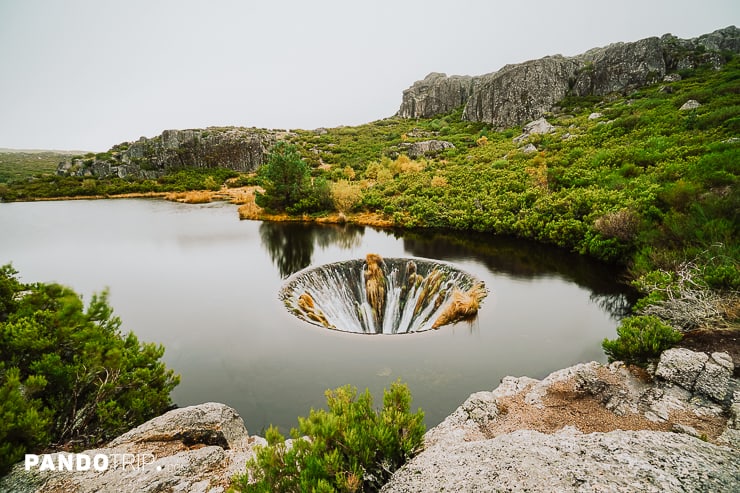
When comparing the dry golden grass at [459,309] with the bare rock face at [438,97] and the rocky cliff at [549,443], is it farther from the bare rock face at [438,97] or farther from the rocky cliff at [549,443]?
the bare rock face at [438,97]

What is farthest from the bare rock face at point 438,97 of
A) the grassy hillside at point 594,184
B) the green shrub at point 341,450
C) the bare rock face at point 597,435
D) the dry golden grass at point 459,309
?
the green shrub at point 341,450

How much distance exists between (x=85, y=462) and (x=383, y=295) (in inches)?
429

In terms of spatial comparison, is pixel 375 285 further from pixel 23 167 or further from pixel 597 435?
pixel 23 167

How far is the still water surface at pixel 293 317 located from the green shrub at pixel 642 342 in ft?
5.66

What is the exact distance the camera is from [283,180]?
28266 millimetres

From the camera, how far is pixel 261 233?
928 inches

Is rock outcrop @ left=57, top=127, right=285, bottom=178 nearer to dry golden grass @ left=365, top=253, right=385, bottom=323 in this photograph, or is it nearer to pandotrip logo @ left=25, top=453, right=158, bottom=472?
dry golden grass @ left=365, top=253, right=385, bottom=323

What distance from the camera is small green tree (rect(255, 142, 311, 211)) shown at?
27719 millimetres

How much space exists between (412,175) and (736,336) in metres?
27.6

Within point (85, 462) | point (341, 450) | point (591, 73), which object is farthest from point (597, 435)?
point (591, 73)

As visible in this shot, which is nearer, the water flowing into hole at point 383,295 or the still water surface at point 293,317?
the still water surface at point 293,317

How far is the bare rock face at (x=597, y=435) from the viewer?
3342 millimetres

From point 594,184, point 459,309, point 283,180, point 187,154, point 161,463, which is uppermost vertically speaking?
point 187,154

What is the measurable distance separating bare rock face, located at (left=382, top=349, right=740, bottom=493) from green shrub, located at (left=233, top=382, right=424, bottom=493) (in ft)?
0.99
